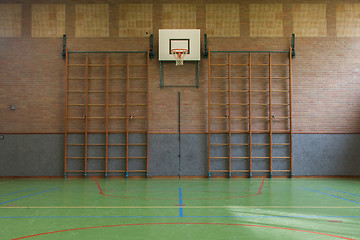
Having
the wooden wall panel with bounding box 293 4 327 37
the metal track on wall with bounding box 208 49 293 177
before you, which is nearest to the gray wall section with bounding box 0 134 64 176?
the metal track on wall with bounding box 208 49 293 177

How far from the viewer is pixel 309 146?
14.9 metres

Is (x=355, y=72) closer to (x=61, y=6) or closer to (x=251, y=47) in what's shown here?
(x=251, y=47)

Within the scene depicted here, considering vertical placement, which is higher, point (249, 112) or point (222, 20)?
point (222, 20)

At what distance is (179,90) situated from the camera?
15023 mm

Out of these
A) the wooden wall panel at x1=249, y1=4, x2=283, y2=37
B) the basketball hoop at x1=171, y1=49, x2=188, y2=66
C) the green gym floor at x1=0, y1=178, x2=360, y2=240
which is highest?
the wooden wall panel at x1=249, y1=4, x2=283, y2=37

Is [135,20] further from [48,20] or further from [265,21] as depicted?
[265,21]

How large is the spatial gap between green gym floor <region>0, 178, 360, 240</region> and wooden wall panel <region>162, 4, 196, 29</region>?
7.26 metres

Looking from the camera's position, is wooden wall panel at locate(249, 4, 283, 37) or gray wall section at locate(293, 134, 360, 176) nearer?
gray wall section at locate(293, 134, 360, 176)

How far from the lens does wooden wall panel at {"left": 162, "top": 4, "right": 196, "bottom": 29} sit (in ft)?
49.7

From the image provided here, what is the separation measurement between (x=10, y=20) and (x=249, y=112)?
1010 centimetres

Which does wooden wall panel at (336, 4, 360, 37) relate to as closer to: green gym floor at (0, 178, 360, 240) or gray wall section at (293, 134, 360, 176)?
gray wall section at (293, 134, 360, 176)

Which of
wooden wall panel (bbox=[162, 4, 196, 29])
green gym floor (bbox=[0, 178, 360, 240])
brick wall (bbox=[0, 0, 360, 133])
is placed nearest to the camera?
green gym floor (bbox=[0, 178, 360, 240])

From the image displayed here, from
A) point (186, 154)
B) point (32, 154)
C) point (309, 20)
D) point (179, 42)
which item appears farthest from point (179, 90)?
point (32, 154)

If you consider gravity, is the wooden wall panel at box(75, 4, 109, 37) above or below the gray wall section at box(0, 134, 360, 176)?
above
